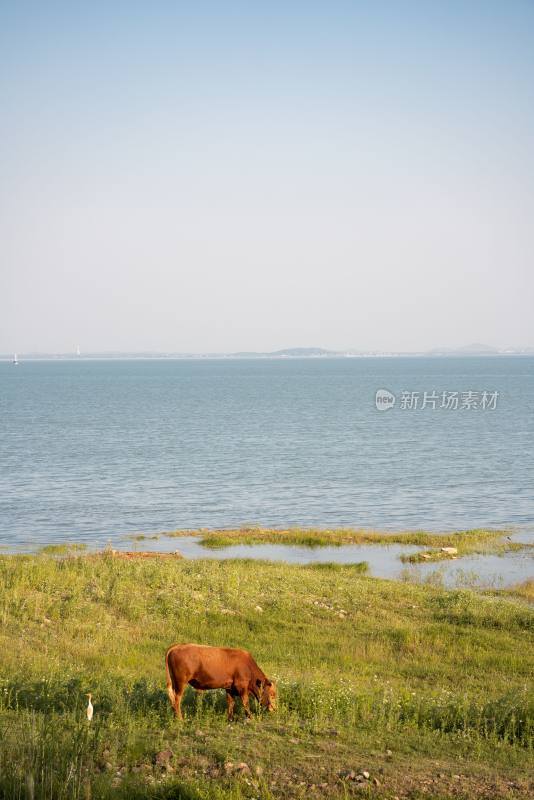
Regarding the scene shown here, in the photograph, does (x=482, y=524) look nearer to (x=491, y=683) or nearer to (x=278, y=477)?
(x=278, y=477)

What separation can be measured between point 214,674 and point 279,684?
2.35 m

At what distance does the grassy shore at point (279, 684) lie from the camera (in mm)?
10719

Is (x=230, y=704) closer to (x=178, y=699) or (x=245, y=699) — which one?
(x=245, y=699)

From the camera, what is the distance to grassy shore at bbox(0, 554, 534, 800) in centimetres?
1072

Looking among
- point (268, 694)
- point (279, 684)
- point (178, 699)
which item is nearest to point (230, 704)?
point (268, 694)

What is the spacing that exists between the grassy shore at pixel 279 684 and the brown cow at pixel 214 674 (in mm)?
365

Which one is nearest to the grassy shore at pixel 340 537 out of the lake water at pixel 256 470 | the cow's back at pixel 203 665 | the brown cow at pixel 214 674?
the lake water at pixel 256 470

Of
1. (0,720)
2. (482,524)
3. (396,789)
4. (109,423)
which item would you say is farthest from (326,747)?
(109,423)

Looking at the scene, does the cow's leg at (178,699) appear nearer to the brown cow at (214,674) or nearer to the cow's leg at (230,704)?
the brown cow at (214,674)

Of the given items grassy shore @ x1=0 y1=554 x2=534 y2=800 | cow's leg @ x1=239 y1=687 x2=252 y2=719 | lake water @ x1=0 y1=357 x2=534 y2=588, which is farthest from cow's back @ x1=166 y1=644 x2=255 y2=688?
lake water @ x1=0 y1=357 x2=534 y2=588

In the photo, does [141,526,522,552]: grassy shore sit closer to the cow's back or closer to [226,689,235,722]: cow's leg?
[226,689,235,722]: cow's leg

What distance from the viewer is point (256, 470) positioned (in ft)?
232

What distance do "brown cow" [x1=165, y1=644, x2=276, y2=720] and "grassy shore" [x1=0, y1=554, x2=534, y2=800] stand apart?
0.37 meters

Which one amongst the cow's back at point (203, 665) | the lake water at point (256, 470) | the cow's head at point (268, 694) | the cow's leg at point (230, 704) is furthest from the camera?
the lake water at point (256, 470)
